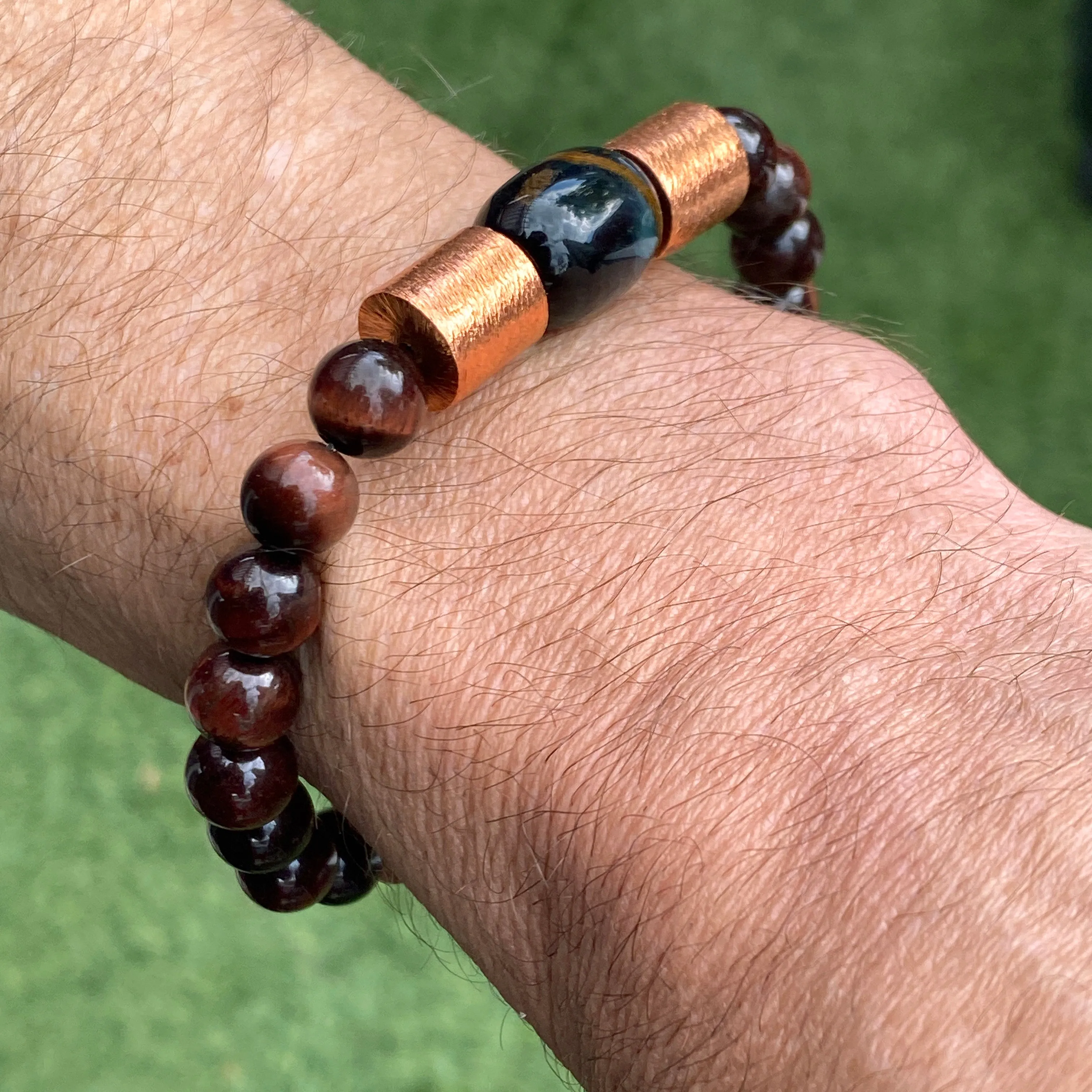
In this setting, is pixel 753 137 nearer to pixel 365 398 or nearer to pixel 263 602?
A: pixel 365 398

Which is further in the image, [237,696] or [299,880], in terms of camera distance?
[299,880]

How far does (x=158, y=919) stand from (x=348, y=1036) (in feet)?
1.01

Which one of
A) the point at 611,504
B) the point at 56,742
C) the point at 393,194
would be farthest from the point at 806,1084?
the point at 56,742

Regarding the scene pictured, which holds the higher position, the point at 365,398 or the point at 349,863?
the point at 365,398

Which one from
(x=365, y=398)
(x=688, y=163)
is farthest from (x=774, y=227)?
(x=365, y=398)

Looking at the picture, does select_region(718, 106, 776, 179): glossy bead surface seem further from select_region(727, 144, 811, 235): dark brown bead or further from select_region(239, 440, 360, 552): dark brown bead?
select_region(239, 440, 360, 552): dark brown bead

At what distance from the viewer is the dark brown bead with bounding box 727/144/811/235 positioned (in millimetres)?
981

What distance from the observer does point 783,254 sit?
1.05 m

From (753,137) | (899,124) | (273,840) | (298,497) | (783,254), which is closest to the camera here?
(298,497)

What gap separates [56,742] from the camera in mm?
1763

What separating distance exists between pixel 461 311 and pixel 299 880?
0.42 m

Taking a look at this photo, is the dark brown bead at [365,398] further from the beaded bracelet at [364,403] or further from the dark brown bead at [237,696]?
the dark brown bead at [237,696]

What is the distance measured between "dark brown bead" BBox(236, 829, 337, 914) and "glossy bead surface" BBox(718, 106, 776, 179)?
1.97 ft

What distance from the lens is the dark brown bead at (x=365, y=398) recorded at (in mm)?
731
